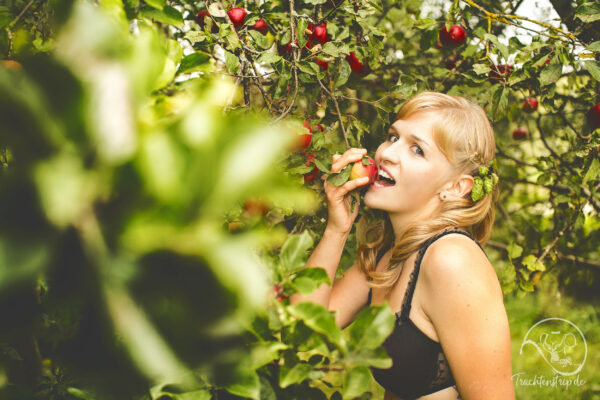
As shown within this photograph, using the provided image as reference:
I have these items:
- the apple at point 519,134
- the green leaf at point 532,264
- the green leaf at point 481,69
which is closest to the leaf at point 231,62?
the green leaf at point 481,69

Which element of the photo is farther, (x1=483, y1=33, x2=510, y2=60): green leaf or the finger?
(x1=483, y1=33, x2=510, y2=60): green leaf

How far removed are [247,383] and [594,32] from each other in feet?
6.30

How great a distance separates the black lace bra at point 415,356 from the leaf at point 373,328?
74cm

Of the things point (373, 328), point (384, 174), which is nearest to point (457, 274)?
point (384, 174)

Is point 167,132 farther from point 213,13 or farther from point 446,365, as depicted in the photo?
point 446,365

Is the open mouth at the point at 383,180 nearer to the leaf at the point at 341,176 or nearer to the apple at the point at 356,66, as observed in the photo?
the leaf at the point at 341,176

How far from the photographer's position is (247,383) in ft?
1.73

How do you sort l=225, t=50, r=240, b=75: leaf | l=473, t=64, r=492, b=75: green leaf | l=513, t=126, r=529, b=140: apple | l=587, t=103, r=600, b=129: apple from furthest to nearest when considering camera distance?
1. l=513, t=126, r=529, b=140: apple
2. l=587, t=103, r=600, b=129: apple
3. l=473, t=64, r=492, b=75: green leaf
4. l=225, t=50, r=240, b=75: leaf

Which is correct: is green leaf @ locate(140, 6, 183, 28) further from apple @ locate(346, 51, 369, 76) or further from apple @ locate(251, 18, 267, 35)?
apple @ locate(346, 51, 369, 76)

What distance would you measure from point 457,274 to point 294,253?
0.71 metres

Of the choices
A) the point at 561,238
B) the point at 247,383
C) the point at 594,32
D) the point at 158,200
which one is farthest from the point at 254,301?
the point at 561,238

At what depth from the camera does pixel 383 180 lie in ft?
4.75

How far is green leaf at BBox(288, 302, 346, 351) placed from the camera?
1.76 feet

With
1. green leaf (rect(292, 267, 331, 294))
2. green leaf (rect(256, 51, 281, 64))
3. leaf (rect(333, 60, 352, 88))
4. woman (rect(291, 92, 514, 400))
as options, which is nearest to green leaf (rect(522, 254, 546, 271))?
woman (rect(291, 92, 514, 400))
